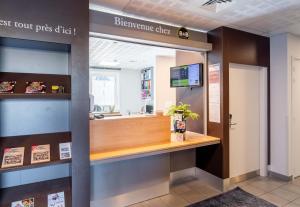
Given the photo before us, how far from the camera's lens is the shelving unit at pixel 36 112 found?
1845mm

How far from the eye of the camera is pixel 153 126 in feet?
8.98

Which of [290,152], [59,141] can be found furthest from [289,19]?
[59,141]

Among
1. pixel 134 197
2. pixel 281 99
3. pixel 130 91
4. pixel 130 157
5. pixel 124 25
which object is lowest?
pixel 134 197

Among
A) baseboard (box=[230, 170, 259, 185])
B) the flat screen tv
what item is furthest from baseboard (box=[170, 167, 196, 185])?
the flat screen tv

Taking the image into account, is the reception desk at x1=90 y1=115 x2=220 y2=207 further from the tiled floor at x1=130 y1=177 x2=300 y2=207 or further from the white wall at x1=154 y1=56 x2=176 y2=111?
the white wall at x1=154 y1=56 x2=176 y2=111

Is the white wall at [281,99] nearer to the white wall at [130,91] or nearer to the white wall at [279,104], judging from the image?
the white wall at [279,104]

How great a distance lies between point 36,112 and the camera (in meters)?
2.06

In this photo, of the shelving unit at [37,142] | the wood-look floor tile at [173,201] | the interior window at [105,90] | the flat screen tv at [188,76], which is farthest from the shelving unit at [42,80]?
the interior window at [105,90]

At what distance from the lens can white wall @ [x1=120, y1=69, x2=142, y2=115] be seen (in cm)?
780

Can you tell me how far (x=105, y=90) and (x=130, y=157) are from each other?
5667 millimetres

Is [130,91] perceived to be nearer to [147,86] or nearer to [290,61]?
[147,86]

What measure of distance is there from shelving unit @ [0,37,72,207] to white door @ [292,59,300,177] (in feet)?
11.8

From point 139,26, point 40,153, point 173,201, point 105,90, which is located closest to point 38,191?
point 40,153

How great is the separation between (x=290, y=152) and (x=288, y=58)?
5.24 feet
